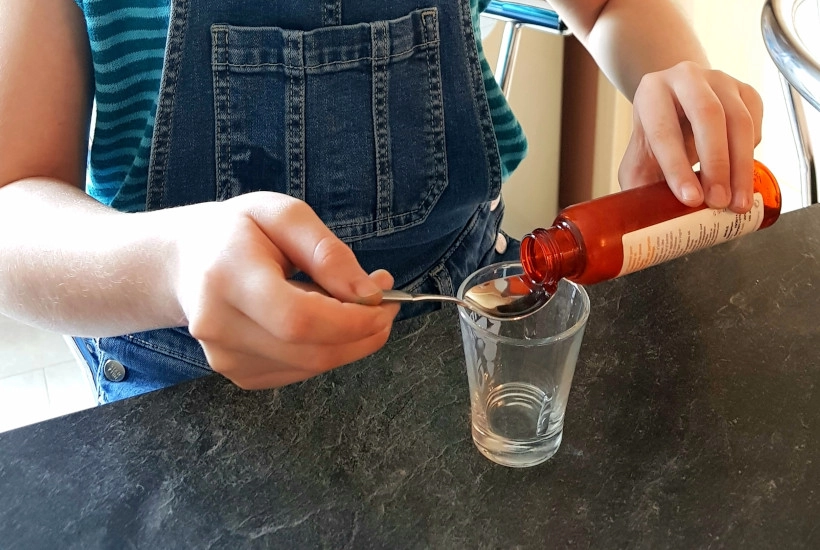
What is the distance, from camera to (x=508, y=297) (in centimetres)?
51

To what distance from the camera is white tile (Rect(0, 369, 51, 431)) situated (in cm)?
147

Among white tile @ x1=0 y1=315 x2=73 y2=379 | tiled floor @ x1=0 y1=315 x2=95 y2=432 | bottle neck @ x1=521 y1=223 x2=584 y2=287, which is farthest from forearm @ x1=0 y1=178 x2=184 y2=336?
white tile @ x1=0 y1=315 x2=73 y2=379

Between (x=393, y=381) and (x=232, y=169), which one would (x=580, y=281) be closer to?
(x=393, y=381)

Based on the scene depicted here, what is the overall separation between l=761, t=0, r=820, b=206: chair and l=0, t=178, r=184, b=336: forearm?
0.60m

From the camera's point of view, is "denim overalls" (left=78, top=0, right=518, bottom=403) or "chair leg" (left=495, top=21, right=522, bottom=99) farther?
"chair leg" (left=495, top=21, right=522, bottom=99)

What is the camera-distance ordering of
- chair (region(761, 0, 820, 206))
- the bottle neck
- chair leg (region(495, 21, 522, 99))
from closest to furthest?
the bottle neck < chair (region(761, 0, 820, 206)) < chair leg (region(495, 21, 522, 99))

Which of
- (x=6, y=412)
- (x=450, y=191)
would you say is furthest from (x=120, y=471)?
(x=6, y=412)

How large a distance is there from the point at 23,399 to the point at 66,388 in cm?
8

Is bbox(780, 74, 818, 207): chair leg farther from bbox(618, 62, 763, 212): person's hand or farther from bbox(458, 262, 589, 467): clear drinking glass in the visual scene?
bbox(458, 262, 589, 467): clear drinking glass

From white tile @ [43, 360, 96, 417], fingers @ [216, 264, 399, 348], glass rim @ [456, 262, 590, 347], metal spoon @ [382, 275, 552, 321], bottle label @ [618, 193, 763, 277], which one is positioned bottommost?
white tile @ [43, 360, 96, 417]

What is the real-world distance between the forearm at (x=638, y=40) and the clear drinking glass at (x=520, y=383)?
1.21ft

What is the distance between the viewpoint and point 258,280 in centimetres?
37

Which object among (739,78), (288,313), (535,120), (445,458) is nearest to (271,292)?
(288,313)

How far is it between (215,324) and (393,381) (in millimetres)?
159
